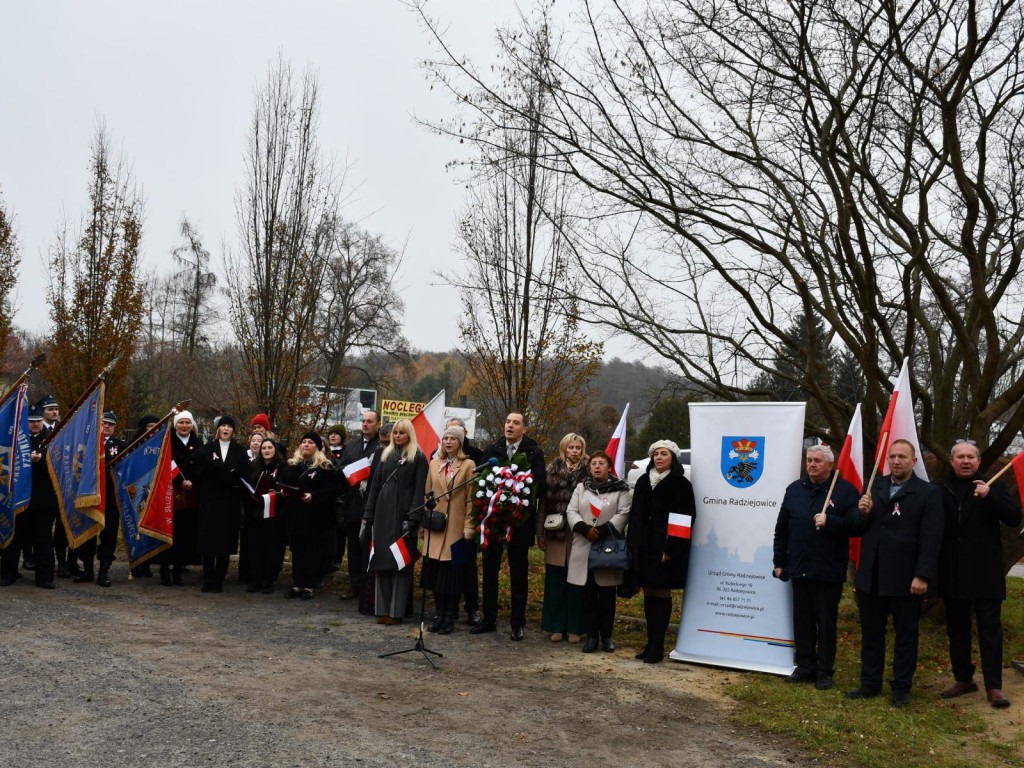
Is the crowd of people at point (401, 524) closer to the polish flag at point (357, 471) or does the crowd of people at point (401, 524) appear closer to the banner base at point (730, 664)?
the polish flag at point (357, 471)

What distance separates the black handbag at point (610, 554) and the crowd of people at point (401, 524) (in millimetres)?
20

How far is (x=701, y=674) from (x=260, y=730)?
3.96 meters

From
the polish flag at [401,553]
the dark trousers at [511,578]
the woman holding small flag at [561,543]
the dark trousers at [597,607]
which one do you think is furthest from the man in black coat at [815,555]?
the polish flag at [401,553]

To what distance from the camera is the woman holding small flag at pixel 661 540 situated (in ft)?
27.6

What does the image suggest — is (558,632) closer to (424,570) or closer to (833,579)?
(424,570)

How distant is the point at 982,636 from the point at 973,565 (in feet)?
1.84

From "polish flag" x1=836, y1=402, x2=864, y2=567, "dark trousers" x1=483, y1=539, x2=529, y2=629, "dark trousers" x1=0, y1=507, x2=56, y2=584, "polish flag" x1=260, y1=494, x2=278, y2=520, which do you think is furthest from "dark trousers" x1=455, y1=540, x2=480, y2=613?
"dark trousers" x1=0, y1=507, x2=56, y2=584

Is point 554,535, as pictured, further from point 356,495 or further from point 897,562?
point 897,562

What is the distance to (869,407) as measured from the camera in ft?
34.8

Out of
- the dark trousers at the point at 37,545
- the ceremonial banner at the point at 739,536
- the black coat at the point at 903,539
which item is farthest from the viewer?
the dark trousers at the point at 37,545

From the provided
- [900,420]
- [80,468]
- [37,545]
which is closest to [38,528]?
[37,545]

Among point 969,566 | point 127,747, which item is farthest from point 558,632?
point 127,747

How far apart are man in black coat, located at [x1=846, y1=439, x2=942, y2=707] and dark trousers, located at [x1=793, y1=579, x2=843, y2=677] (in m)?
0.25

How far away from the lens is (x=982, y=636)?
7309 millimetres
